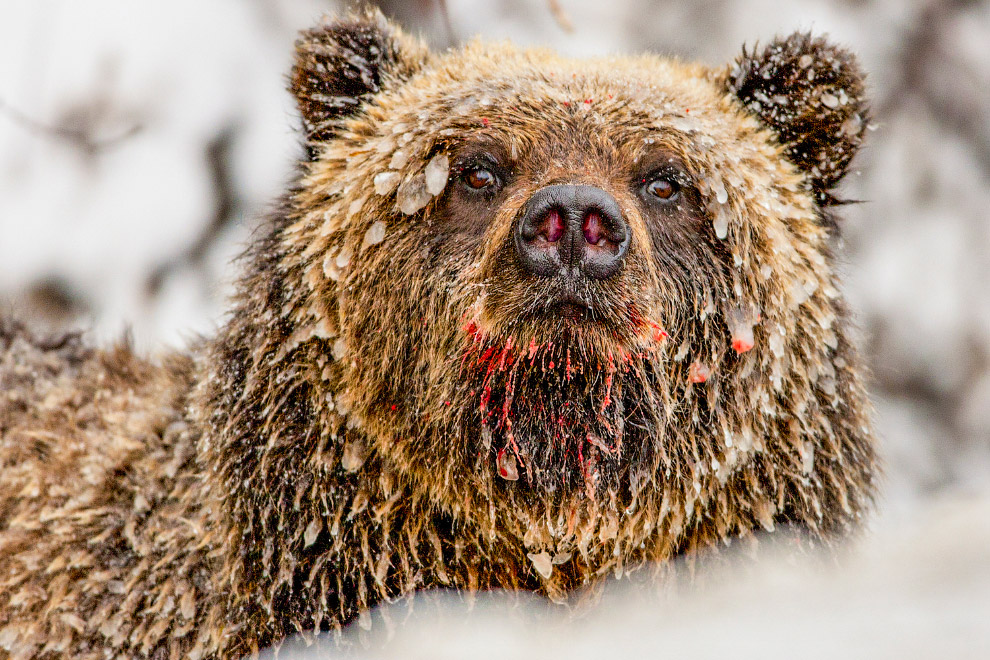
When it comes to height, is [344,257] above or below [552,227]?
above

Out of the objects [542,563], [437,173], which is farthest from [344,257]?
[542,563]

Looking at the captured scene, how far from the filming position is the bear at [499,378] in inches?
97.1

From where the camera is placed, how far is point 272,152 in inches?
259

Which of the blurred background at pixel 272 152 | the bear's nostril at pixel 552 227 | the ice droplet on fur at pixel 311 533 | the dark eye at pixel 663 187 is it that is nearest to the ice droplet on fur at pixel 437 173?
the bear's nostril at pixel 552 227

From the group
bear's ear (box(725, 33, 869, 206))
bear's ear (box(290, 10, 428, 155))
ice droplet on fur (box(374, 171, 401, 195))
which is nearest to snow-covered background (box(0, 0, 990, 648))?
bear's ear (box(290, 10, 428, 155))

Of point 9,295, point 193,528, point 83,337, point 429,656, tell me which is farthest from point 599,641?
point 9,295

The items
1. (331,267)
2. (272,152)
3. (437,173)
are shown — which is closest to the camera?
(437,173)

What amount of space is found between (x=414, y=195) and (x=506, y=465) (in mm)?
800

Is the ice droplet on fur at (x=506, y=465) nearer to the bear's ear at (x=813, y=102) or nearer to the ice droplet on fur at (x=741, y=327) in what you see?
the ice droplet on fur at (x=741, y=327)

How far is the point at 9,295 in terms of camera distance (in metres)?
4.30

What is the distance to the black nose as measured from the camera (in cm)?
220

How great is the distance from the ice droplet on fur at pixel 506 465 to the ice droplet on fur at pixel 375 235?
70 centimetres

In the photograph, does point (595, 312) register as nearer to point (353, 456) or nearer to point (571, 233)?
point (571, 233)

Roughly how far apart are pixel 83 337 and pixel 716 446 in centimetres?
281
